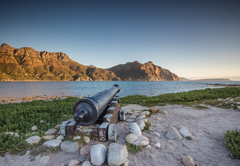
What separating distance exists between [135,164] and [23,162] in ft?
8.50

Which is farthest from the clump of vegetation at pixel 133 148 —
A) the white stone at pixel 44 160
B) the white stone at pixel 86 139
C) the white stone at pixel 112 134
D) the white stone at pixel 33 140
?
the white stone at pixel 33 140

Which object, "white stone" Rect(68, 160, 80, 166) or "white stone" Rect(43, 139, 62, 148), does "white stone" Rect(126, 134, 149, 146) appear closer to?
"white stone" Rect(68, 160, 80, 166)

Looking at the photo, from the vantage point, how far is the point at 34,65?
7190 inches

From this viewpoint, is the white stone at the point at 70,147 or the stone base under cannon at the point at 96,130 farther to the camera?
the stone base under cannon at the point at 96,130

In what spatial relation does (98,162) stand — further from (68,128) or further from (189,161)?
(189,161)

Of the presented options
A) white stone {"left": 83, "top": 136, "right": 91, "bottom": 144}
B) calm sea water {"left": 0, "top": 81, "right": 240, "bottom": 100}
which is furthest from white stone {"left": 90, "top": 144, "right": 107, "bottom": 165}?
calm sea water {"left": 0, "top": 81, "right": 240, "bottom": 100}

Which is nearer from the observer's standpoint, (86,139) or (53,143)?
(53,143)

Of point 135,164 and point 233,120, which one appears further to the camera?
point 233,120

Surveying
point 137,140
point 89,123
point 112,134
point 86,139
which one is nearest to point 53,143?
point 86,139

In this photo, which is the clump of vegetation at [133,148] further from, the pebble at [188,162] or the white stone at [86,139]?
the white stone at [86,139]

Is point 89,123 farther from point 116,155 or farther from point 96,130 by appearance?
point 116,155

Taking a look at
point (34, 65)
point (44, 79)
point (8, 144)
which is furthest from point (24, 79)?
point (8, 144)

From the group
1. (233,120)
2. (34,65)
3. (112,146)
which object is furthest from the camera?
(34,65)

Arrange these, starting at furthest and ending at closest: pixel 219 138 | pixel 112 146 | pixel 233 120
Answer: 1. pixel 233 120
2. pixel 219 138
3. pixel 112 146
